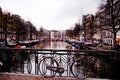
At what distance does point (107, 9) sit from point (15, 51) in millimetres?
32402

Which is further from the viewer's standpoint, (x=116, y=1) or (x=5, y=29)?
(x=5, y=29)

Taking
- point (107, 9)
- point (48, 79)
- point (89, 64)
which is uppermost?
point (107, 9)

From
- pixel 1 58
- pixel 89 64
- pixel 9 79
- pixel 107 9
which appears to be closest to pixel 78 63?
pixel 89 64

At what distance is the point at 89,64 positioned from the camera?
8641 mm

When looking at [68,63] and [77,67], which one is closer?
[77,67]

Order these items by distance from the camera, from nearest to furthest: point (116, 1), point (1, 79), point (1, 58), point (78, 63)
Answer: point (1, 79) → point (78, 63) → point (1, 58) → point (116, 1)

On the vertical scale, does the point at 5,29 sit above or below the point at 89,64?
above

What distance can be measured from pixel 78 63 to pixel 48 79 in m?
1.41

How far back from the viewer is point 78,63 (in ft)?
28.2

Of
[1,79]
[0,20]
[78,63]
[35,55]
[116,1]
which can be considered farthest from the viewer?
[0,20]

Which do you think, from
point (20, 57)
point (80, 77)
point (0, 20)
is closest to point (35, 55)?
point (20, 57)

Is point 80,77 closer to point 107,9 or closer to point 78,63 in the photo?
point 78,63

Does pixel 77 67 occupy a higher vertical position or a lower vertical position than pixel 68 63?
lower

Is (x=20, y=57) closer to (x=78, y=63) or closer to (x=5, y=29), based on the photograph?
(x=78, y=63)
